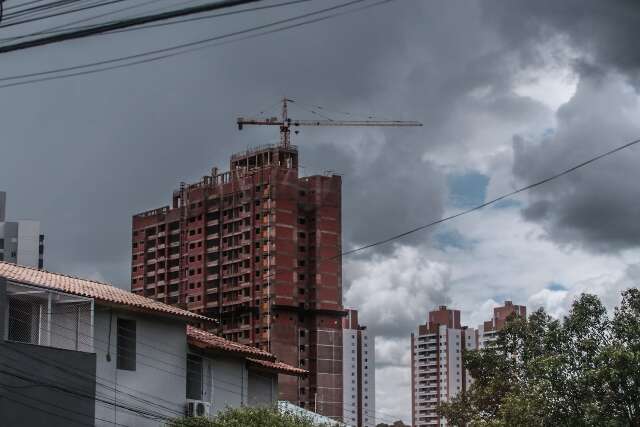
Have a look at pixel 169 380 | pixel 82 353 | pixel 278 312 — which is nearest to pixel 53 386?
pixel 82 353

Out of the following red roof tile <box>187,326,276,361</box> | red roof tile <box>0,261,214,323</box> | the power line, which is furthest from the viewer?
red roof tile <box>187,326,276,361</box>

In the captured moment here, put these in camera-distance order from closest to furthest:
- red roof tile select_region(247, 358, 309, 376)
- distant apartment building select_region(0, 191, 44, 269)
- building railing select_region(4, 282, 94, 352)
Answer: building railing select_region(4, 282, 94, 352)
red roof tile select_region(247, 358, 309, 376)
distant apartment building select_region(0, 191, 44, 269)

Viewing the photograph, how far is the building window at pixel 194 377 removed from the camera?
3997 cm

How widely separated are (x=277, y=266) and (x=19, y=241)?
40342 mm

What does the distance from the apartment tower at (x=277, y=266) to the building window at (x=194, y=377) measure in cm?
10372

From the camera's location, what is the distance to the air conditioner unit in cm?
3853

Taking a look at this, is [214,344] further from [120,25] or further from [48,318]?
[120,25]

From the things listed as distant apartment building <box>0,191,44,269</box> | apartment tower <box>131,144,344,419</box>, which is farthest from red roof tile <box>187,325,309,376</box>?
distant apartment building <box>0,191,44,269</box>

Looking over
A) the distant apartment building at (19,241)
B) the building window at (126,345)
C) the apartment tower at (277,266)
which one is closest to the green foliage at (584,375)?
the building window at (126,345)

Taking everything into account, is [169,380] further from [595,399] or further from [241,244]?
[241,244]

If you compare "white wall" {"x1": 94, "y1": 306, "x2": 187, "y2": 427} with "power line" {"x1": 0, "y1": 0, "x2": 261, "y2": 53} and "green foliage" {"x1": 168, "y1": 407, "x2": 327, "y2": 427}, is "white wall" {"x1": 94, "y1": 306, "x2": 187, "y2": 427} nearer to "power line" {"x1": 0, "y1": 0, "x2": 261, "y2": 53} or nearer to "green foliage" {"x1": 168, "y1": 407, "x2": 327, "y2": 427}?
"green foliage" {"x1": 168, "y1": 407, "x2": 327, "y2": 427}

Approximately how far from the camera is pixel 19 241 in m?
164

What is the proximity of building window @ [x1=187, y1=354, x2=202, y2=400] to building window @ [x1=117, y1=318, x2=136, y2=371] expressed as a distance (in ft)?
10.1

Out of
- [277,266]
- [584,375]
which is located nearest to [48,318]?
Answer: [584,375]
